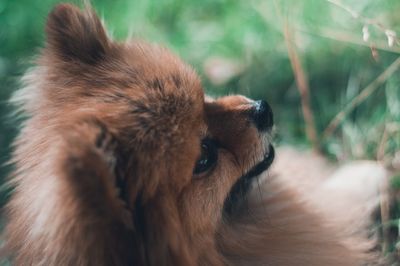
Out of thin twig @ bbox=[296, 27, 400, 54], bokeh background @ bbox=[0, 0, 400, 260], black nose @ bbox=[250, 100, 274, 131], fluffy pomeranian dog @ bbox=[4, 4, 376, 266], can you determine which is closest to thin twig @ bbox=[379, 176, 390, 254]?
bokeh background @ bbox=[0, 0, 400, 260]

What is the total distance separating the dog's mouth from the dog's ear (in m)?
0.73

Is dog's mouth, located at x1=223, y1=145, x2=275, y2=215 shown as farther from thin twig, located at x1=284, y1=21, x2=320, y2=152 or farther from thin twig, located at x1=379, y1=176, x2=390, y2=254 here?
thin twig, located at x1=284, y1=21, x2=320, y2=152

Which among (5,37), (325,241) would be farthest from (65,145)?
(5,37)

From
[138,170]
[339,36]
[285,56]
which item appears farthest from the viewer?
[285,56]

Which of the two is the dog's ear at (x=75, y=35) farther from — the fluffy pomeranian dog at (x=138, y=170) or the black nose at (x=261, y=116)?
the black nose at (x=261, y=116)

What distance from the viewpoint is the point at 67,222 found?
1.48m

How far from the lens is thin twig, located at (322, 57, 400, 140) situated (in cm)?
309

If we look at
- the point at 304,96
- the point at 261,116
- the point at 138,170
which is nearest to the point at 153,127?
the point at 138,170

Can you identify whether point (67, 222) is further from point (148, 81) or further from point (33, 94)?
point (33, 94)

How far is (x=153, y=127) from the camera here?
171 centimetres

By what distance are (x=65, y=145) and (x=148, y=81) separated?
21.5 inches

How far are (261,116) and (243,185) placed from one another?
294 millimetres

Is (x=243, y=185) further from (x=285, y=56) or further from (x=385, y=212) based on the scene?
(x=285, y=56)

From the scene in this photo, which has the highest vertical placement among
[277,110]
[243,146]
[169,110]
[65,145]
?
[65,145]
